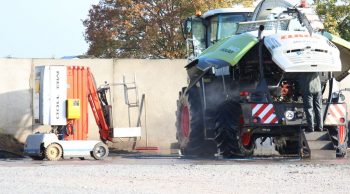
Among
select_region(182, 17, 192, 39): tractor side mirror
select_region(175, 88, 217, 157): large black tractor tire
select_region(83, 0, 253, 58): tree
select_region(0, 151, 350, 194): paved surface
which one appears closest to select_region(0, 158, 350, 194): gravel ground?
select_region(0, 151, 350, 194): paved surface

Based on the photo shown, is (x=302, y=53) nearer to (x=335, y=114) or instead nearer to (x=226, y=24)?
(x=335, y=114)

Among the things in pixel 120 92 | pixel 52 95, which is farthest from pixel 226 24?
pixel 120 92

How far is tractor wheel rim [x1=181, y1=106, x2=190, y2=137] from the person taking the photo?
1961cm

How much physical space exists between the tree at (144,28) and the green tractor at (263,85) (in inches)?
1110

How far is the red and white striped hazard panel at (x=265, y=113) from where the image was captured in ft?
56.7

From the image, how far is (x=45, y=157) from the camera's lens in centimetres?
2031

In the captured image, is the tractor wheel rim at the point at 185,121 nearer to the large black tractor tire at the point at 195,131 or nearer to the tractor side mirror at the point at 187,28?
the large black tractor tire at the point at 195,131

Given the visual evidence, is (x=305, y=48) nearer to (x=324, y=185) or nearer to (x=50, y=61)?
(x=324, y=185)

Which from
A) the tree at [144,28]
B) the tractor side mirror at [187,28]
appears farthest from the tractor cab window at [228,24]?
the tree at [144,28]

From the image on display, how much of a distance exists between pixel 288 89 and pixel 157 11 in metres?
32.3

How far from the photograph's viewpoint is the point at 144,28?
49.0 meters

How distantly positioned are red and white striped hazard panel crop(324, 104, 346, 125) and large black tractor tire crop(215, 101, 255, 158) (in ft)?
6.24

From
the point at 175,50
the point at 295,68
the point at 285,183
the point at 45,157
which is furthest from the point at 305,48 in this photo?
the point at 175,50

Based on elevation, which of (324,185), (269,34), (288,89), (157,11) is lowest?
(324,185)
